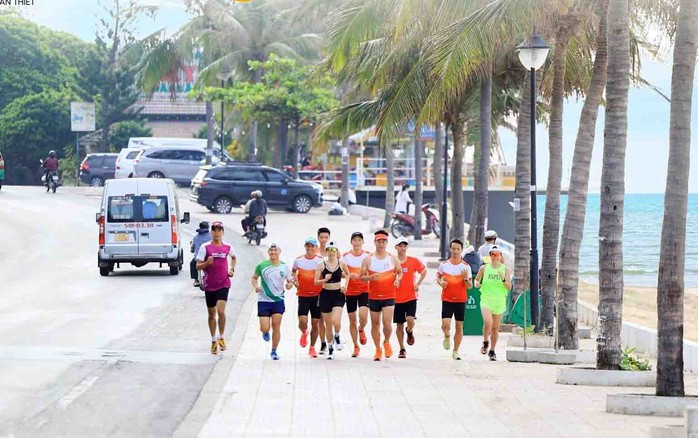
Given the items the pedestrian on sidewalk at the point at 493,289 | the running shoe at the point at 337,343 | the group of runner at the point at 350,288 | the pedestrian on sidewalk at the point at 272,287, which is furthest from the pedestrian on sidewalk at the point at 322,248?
the pedestrian on sidewalk at the point at 493,289

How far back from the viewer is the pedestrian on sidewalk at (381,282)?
60.6 ft

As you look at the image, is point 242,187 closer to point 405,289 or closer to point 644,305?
point 644,305

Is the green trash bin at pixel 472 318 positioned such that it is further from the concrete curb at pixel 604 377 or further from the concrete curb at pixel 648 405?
the concrete curb at pixel 648 405

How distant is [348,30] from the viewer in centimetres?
2591

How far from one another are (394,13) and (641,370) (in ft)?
31.7

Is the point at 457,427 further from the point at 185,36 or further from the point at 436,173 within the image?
the point at 185,36

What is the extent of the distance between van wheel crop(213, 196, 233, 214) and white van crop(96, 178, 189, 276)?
20625 millimetres

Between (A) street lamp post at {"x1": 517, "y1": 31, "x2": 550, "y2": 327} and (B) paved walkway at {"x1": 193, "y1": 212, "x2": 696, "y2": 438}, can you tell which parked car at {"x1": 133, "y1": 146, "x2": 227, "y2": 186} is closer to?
(A) street lamp post at {"x1": 517, "y1": 31, "x2": 550, "y2": 327}

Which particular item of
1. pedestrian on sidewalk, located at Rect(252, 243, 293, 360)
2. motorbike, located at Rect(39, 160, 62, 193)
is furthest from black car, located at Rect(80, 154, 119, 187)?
pedestrian on sidewalk, located at Rect(252, 243, 293, 360)

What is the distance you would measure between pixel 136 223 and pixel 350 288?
14.1 m

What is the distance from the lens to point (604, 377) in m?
16.5

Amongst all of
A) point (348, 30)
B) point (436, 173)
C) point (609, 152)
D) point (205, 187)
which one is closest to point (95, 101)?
point (205, 187)

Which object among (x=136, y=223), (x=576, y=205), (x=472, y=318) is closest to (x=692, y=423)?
(x=576, y=205)

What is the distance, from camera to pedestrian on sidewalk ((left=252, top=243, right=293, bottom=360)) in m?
18.3
